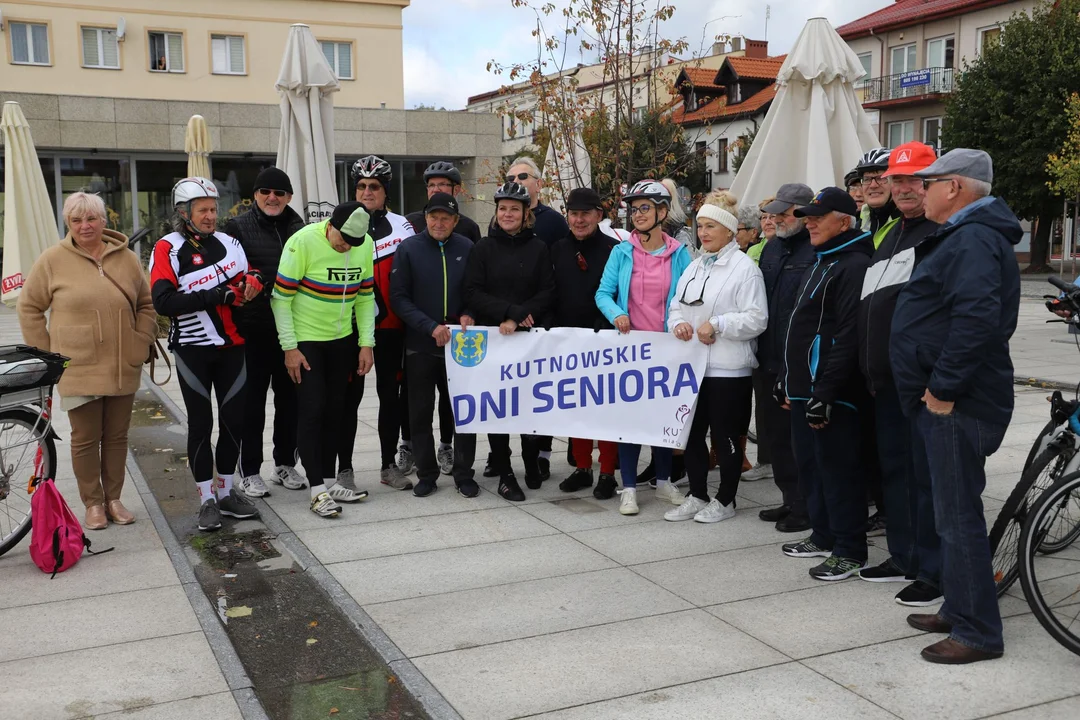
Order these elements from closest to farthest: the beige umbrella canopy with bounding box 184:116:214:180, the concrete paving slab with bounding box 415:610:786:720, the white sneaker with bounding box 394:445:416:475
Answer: the concrete paving slab with bounding box 415:610:786:720, the white sneaker with bounding box 394:445:416:475, the beige umbrella canopy with bounding box 184:116:214:180

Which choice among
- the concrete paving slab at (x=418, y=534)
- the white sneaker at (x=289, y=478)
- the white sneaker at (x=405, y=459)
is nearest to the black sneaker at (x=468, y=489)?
the concrete paving slab at (x=418, y=534)

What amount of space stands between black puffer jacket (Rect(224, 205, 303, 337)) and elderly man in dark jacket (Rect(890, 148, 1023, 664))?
409 centimetres

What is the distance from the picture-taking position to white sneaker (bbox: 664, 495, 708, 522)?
6.27m

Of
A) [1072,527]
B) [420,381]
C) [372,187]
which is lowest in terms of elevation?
[1072,527]

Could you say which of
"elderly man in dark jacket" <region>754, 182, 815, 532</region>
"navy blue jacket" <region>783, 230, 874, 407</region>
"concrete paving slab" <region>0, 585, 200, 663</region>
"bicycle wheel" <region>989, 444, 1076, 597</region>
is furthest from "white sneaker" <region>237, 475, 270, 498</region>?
"bicycle wheel" <region>989, 444, 1076, 597</region>

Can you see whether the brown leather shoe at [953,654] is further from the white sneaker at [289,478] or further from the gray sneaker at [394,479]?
the white sneaker at [289,478]

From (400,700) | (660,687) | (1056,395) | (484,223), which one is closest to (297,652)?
(400,700)

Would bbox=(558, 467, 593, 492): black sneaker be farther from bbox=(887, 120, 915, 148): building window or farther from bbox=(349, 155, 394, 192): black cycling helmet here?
bbox=(887, 120, 915, 148): building window

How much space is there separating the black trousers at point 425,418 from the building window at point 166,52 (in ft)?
102

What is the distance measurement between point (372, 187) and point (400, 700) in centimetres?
405

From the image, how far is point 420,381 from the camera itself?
6.88m

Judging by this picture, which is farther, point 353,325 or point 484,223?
point 484,223

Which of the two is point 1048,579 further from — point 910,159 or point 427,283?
point 427,283

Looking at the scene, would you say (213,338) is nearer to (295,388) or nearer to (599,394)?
(295,388)
